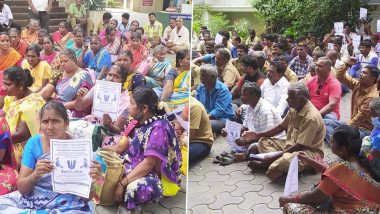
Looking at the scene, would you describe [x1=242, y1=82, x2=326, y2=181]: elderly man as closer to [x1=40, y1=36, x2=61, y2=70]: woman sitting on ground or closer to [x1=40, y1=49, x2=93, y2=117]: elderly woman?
[x1=40, y1=49, x2=93, y2=117]: elderly woman

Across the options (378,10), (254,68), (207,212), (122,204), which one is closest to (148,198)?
(122,204)

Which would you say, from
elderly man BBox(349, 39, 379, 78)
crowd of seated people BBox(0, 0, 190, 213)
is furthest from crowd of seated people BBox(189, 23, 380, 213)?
elderly man BBox(349, 39, 379, 78)

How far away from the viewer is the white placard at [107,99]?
3.67 m

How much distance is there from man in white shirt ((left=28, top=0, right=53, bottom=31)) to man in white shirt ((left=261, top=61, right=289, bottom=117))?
289 cm

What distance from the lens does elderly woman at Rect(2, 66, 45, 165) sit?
3.05 m

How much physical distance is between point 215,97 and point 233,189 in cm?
135

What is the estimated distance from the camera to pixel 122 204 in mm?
2857

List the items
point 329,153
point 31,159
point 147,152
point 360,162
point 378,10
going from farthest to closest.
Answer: point 378,10
point 329,153
point 147,152
point 360,162
point 31,159

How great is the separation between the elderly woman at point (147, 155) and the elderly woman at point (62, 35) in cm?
360

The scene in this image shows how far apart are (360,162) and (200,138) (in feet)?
6.35

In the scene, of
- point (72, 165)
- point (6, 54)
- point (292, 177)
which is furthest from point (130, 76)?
point (72, 165)

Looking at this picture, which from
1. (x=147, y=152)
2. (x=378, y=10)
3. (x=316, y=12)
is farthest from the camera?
(x=378, y=10)

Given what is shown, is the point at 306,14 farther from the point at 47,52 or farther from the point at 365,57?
the point at 47,52

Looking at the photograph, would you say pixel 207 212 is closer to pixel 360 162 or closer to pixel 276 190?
pixel 276 190
